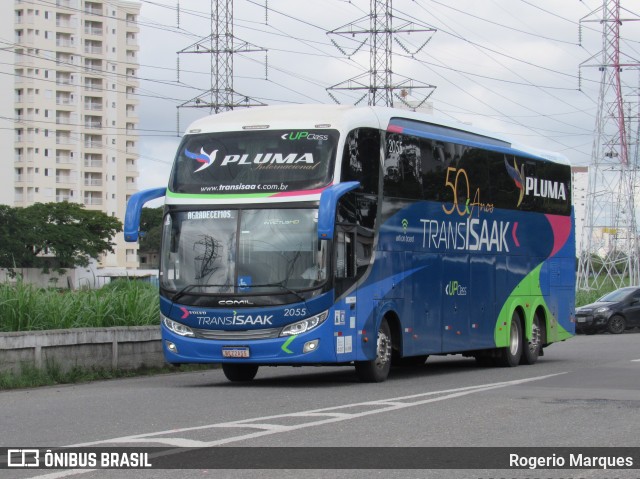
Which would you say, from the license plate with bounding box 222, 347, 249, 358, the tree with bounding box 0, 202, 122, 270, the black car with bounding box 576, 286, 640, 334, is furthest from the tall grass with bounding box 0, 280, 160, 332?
the tree with bounding box 0, 202, 122, 270

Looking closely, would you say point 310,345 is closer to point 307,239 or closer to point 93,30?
point 307,239

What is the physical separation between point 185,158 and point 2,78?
117842mm

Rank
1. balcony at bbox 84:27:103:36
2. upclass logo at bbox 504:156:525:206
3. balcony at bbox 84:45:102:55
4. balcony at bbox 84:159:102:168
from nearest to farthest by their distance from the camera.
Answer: upclass logo at bbox 504:156:525:206, balcony at bbox 84:159:102:168, balcony at bbox 84:27:103:36, balcony at bbox 84:45:102:55

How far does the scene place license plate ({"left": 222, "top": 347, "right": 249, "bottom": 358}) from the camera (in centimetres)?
1772

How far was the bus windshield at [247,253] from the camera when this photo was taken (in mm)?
17625

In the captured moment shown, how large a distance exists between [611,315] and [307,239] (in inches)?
1028

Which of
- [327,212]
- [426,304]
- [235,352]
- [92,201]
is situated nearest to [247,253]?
[235,352]

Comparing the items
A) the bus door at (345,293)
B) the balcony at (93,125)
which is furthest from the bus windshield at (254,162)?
the balcony at (93,125)

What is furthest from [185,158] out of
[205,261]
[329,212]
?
[329,212]

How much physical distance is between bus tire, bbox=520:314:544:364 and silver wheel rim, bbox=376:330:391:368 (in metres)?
6.05

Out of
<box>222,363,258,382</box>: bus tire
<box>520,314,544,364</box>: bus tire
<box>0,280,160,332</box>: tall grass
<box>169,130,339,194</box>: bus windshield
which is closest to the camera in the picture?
<box>169,130,339,194</box>: bus windshield

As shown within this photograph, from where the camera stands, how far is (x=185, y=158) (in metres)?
18.6

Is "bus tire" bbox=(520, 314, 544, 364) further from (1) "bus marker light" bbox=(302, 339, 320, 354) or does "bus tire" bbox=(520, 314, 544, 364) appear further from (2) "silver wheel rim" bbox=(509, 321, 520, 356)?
(1) "bus marker light" bbox=(302, 339, 320, 354)

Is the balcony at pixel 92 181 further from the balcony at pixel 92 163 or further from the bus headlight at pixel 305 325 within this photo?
the bus headlight at pixel 305 325
